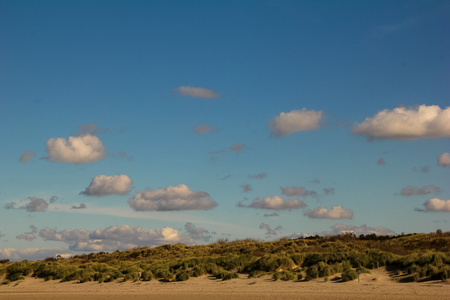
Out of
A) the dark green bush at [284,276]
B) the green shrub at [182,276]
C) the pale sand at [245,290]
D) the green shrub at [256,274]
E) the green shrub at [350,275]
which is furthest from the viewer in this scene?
the green shrub at [182,276]

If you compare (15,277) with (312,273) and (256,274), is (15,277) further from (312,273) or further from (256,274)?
(312,273)

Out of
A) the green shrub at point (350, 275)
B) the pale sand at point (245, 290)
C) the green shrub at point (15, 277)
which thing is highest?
the green shrub at point (15, 277)

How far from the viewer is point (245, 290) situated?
24391 mm

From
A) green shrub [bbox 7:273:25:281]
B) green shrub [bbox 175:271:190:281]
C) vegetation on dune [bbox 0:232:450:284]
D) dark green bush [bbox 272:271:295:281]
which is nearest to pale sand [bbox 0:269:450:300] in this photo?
green shrub [bbox 175:271:190:281]

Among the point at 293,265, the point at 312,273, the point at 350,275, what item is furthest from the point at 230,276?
the point at 350,275

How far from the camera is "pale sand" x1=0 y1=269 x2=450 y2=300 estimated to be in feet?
69.2

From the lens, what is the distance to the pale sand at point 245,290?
2108cm

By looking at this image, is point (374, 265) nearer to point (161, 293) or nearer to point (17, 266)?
point (161, 293)

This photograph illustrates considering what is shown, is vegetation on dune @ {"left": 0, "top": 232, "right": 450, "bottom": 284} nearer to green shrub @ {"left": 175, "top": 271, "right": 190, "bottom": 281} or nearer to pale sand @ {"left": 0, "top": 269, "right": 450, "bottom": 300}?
green shrub @ {"left": 175, "top": 271, "right": 190, "bottom": 281}

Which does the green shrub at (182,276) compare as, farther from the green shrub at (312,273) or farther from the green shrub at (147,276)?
the green shrub at (312,273)

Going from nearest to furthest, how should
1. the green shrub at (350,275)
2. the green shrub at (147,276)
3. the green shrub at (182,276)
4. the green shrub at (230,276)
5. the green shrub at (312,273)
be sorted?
1. the green shrub at (350,275)
2. the green shrub at (312,273)
3. the green shrub at (230,276)
4. the green shrub at (182,276)
5. the green shrub at (147,276)

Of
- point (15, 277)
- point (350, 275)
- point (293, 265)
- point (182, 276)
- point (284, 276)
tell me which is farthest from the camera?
point (15, 277)

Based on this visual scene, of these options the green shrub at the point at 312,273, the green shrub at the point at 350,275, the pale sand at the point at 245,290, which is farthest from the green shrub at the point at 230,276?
the green shrub at the point at 350,275

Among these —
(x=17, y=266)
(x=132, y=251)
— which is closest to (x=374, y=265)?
(x=17, y=266)
